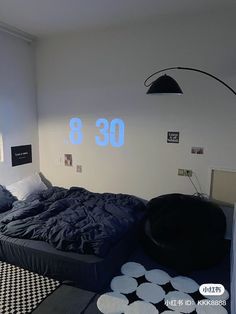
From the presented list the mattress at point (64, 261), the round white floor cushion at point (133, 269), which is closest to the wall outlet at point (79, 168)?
the mattress at point (64, 261)

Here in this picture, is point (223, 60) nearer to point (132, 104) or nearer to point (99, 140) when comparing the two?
point (132, 104)

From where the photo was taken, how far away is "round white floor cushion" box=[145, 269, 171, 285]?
246 cm

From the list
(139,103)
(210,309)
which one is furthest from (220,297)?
(139,103)

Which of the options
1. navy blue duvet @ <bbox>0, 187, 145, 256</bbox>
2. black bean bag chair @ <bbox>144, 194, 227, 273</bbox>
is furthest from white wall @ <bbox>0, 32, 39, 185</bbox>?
black bean bag chair @ <bbox>144, 194, 227, 273</bbox>

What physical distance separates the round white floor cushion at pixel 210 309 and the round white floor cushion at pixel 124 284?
57 cm

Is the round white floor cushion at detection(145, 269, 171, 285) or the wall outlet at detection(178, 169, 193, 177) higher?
the wall outlet at detection(178, 169, 193, 177)

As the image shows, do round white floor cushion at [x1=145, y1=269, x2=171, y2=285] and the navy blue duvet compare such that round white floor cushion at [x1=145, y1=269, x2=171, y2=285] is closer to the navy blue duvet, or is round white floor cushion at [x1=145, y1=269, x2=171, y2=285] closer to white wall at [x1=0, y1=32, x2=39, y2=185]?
the navy blue duvet

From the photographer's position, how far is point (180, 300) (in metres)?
2.22

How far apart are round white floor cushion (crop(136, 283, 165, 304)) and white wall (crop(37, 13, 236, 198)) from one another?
1.38m

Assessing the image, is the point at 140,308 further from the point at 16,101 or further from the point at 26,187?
the point at 16,101

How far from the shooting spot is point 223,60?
9.85 ft

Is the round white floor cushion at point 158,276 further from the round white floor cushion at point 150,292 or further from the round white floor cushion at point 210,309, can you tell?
the round white floor cushion at point 210,309

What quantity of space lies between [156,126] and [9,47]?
232 centimetres

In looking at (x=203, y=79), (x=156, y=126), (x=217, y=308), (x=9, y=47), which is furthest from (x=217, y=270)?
(x=9, y=47)
